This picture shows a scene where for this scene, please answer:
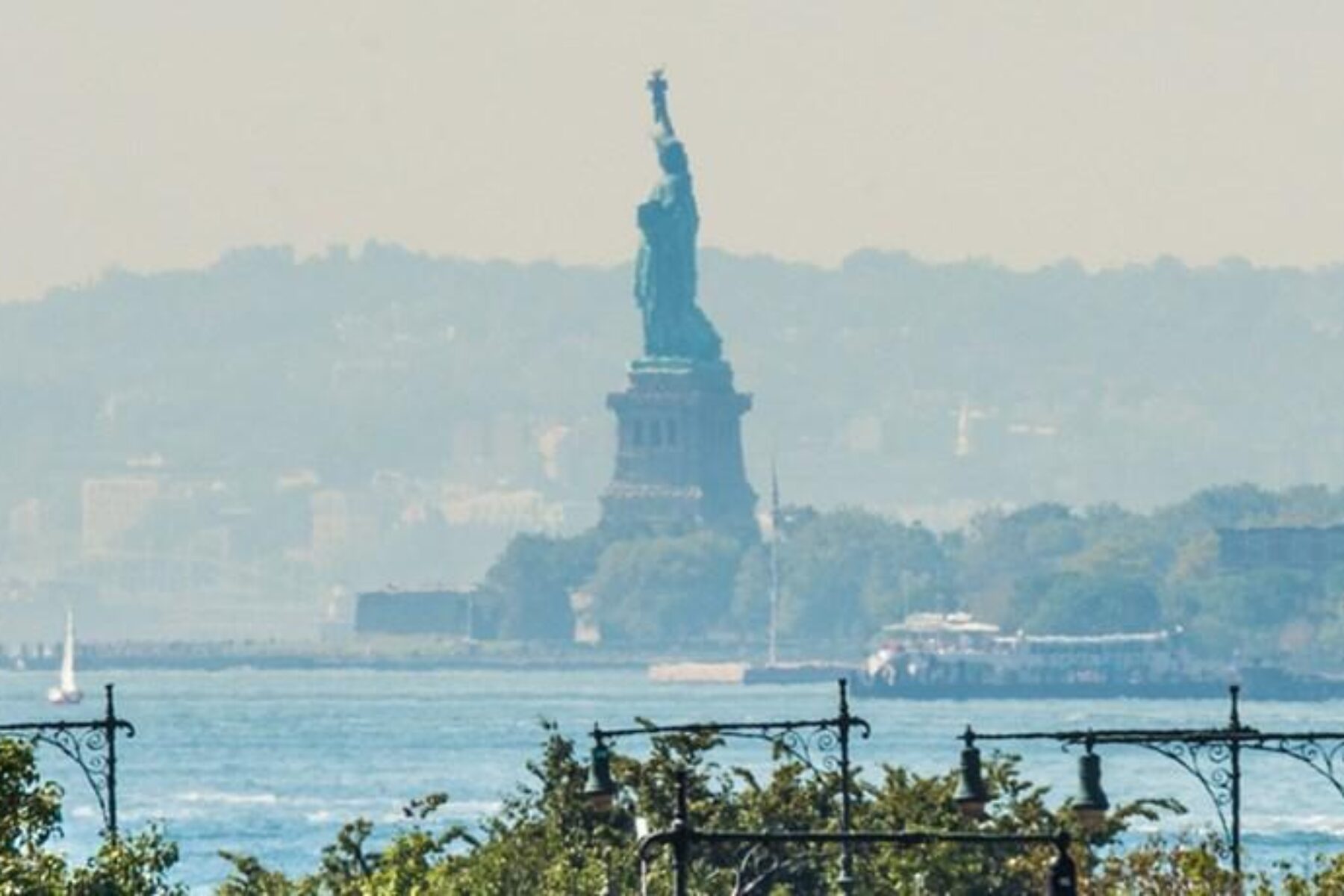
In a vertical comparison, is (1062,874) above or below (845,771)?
below

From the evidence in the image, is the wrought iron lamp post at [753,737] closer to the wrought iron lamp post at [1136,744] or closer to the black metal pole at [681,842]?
the wrought iron lamp post at [1136,744]

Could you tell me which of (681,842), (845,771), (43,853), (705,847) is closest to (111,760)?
(43,853)

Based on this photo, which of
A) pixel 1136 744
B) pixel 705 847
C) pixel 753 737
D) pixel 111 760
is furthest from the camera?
pixel 705 847

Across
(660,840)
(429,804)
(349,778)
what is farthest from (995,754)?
(349,778)

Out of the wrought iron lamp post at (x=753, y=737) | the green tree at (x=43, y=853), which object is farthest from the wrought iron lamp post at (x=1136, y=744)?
the green tree at (x=43, y=853)

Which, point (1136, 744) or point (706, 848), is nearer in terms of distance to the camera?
point (1136, 744)

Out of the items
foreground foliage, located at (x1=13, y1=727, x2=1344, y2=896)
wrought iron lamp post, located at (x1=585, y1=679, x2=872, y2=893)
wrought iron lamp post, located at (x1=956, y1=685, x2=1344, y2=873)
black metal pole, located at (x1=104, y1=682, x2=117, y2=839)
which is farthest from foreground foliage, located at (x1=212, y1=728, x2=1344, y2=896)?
wrought iron lamp post, located at (x1=956, y1=685, x2=1344, y2=873)

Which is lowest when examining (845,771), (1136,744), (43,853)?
(43,853)

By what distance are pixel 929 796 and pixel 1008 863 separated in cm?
386

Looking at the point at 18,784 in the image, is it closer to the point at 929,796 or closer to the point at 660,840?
the point at 660,840

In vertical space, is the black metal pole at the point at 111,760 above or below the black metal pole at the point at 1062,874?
above

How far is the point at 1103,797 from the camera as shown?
145 feet

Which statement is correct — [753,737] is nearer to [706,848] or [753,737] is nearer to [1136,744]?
[1136,744]

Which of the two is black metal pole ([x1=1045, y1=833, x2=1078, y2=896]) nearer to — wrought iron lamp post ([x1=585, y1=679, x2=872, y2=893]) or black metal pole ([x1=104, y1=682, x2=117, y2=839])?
wrought iron lamp post ([x1=585, y1=679, x2=872, y2=893])
